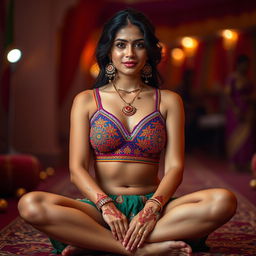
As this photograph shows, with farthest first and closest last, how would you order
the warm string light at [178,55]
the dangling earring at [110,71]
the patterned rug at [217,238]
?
the warm string light at [178,55]
the dangling earring at [110,71]
the patterned rug at [217,238]

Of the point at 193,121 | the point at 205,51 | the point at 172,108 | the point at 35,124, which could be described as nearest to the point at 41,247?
the point at 172,108

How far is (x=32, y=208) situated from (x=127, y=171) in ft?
1.82

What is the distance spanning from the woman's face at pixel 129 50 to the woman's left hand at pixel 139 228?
792 mm

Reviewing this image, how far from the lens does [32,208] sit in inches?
92.4

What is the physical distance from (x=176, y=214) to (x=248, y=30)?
8.52 m

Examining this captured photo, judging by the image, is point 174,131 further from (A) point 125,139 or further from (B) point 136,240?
(B) point 136,240

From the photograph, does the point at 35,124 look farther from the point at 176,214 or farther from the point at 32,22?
the point at 176,214

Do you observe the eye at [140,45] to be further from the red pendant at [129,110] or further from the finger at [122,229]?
the finger at [122,229]

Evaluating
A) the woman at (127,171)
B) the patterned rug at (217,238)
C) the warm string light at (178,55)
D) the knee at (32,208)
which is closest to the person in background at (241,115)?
the patterned rug at (217,238)

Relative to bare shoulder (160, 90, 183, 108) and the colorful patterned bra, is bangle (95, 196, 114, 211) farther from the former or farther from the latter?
bare shoulder (160, 90, 183, 108)

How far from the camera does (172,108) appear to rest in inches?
109

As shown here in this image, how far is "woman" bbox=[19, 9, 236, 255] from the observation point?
7.79ft

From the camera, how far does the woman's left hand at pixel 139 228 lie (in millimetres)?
2355

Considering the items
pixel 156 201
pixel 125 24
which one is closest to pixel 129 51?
pixel 125 24
